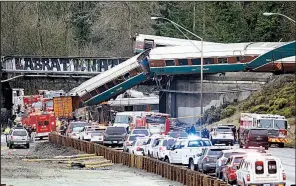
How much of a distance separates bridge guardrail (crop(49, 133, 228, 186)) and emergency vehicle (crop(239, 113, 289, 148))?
917 centimetres

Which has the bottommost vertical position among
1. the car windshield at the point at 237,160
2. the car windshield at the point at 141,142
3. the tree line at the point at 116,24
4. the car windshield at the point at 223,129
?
the car windshield at the point at 237,160

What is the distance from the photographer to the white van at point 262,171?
72.0 feet

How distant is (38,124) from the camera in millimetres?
72688

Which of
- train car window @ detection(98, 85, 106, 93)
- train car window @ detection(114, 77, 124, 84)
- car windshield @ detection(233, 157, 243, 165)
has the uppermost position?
train car window @ detection(114, 77, 124, 84)

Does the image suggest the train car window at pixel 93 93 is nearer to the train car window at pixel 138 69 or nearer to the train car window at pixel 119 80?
the train car window at pixel 119 80

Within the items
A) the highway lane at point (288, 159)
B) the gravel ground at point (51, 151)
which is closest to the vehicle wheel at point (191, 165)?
the highway lane at point (288, 159)

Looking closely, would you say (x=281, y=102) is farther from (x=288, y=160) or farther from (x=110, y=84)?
(x=110, y=84)

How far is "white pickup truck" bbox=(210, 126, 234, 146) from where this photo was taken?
50312 mm

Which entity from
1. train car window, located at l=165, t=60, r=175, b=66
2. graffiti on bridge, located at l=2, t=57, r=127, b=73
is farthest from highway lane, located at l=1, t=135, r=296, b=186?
graffiti on bridge, located at l=2, t=57, r=127, b=73

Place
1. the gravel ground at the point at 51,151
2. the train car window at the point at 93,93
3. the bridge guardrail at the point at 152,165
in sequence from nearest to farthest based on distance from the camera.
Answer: the bridge guardrail at the point at 152,165, the gravel ground at the point at 51,151, the train car window at the point at 93,93

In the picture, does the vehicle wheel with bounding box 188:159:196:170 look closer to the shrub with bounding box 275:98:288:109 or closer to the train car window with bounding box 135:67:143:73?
the shrub with bounding box 275:98:288:109

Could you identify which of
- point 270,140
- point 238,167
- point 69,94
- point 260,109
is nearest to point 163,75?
point 69,94

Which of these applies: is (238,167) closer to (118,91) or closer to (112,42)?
(118,91)

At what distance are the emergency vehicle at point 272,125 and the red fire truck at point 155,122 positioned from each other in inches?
395
